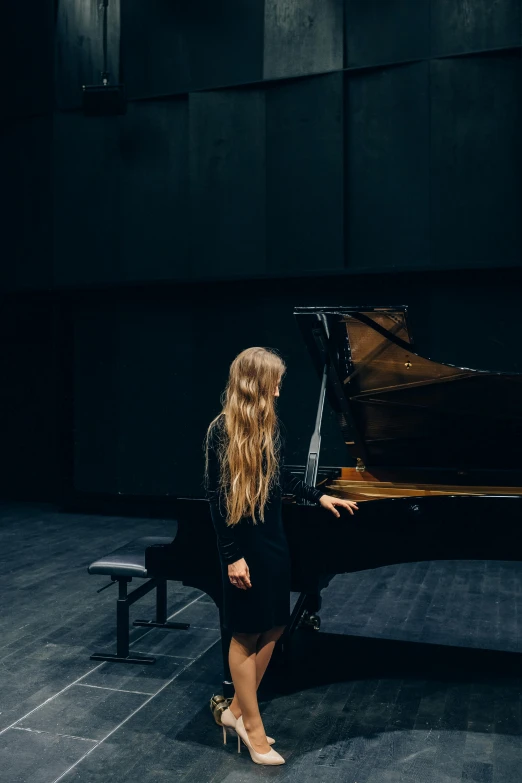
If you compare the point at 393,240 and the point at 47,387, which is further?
the point at 47,387

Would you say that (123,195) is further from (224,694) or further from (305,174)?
(224,694)

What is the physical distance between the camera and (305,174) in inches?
309

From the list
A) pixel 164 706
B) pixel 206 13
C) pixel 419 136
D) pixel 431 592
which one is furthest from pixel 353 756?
pixel 206 13

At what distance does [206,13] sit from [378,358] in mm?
5988

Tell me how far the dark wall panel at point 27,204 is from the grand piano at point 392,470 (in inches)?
228

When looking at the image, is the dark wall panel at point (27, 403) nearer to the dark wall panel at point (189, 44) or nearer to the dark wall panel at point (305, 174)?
the dark wall panel at point (189, 44)

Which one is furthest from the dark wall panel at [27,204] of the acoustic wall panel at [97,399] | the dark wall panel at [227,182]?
the dark wall panel at [227,182]

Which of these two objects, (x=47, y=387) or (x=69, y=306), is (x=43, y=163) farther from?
(x=47, y=387)

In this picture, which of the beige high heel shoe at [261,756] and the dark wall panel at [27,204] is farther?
the dark wall panel at [27,204]

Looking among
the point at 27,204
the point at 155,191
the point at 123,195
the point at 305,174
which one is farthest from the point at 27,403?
the point at 305,174

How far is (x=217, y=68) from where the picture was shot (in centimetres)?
816

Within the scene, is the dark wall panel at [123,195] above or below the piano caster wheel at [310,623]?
above

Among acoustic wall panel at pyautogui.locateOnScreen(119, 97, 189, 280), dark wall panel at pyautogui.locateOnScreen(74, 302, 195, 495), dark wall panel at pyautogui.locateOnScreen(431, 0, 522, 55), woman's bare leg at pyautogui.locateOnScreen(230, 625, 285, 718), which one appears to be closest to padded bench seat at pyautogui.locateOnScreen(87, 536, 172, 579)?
woman's bare leg at pyautogui.locateOnScreen(230, 625, 285, 718)

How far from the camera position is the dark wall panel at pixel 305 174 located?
7.73 meters
